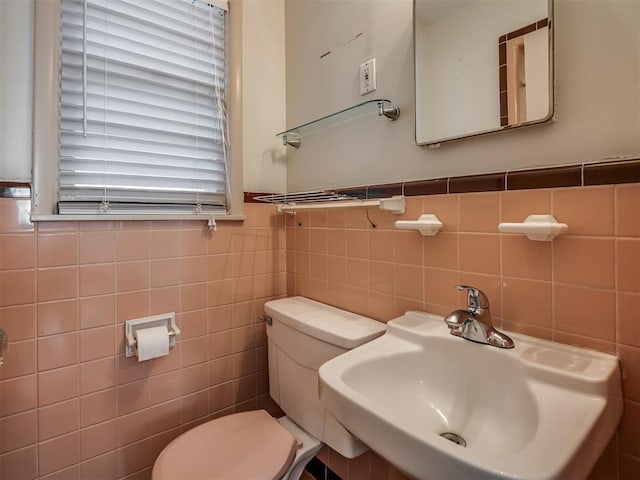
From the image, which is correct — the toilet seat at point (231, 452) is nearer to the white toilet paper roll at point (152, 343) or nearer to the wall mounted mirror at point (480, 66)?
Result: the white toilet paper roll at point (152, 343)

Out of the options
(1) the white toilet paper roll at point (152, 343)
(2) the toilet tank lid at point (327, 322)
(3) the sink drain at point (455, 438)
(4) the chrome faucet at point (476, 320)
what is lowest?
(3) the sink drain at point (455, 438)

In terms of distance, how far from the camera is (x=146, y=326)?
1.21 m

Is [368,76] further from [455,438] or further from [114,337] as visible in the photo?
[114,337]

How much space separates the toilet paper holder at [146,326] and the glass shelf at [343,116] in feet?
2.97

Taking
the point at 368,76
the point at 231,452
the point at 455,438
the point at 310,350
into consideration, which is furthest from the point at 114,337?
the point at 368,76

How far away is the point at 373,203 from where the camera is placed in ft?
3.54

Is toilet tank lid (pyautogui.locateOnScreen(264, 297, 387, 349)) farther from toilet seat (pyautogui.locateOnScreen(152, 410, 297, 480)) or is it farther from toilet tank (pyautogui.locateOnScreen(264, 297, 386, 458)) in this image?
toilet seat (pyautogui.locateOnScreen(152, 410, 297, 480))

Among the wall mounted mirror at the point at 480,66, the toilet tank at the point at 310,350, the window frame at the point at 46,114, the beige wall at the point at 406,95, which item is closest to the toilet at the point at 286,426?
the toilet tank at the point at 310,350

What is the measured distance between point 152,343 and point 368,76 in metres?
1.21

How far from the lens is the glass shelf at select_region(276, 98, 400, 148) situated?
3.63ft

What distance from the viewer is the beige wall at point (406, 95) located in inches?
27.3

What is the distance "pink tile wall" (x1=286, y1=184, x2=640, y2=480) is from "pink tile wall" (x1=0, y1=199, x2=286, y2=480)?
0.51 m

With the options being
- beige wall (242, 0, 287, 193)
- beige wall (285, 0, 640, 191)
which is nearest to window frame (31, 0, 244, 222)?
beige wall (242, 0, 287, 193)

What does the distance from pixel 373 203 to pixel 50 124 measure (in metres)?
1.05
